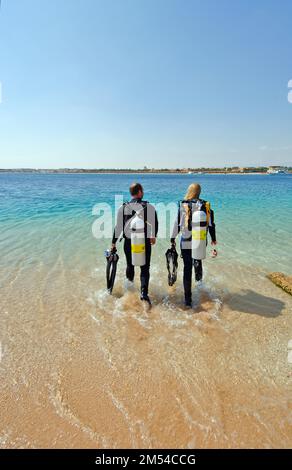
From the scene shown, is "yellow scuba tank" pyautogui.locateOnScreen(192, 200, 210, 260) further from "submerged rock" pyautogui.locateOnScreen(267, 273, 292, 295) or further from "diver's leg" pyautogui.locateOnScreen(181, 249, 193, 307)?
"submerged rock" pyautogui.locateOnScreen(267, 273, 292, 295)

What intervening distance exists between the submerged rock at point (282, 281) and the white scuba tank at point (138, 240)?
3.48 meters

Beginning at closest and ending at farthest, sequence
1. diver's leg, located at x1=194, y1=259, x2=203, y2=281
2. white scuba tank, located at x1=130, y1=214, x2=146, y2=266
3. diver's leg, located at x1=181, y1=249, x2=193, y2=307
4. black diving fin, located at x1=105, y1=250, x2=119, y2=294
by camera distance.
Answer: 1. white scuba tank, located at x1=130, y1=214, x2=146, y2=266
2. diver's leg, located at x1=181, y1=249, x2=193, y2=307
3. black diving fin, located at x1=105, y1=250, x2=119, y2=294
4. diver's leg, located at x1=194, y1=259, x2=203, y2=281

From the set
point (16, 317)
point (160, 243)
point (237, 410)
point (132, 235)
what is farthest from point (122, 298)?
point (160, 243)

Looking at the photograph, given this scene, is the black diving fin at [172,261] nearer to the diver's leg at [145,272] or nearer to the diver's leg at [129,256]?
the diver's leg at [145,272]

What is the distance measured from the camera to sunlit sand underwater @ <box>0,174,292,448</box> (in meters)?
2.46

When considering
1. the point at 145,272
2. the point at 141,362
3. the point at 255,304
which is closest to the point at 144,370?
the point at 141,362

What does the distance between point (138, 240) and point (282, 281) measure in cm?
385

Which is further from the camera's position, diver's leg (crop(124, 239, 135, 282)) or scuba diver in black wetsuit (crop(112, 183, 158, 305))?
diver's leg (crop(124, 239, 135, 282))

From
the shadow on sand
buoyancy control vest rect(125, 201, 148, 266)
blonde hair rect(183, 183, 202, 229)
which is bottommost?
the shadow on sand

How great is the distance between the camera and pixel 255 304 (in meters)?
4.96

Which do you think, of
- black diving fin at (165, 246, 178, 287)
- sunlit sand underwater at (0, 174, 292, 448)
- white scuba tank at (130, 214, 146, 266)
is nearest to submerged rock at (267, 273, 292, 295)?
sunlit sand underwater at (0, 174, 292, 448)

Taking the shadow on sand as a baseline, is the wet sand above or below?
below

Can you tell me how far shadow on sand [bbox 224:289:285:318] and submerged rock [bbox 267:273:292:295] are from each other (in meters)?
0.61
